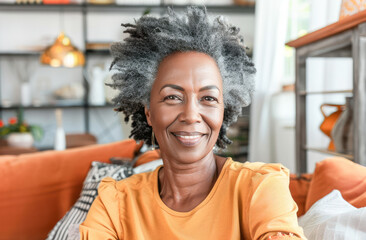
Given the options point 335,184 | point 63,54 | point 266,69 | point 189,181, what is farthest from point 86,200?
point 266,69

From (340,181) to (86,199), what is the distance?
91cm

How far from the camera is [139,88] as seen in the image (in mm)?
1276

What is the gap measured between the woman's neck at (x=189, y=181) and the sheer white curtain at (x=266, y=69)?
3337 millimetres

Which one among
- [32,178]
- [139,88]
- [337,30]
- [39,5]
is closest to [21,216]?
[32,178]

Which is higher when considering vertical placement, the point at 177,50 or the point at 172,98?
the point at 177,50

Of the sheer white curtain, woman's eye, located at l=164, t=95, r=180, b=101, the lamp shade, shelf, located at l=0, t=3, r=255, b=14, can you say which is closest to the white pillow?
woman's eye, located at l=164, t=95, r=180, b=101

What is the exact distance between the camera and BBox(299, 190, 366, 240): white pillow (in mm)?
928

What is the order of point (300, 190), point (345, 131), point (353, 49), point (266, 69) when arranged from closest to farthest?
point (300, 190) < point (353, 49) < point (345, 131) < point (266, 69)

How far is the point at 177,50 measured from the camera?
45.2 inches

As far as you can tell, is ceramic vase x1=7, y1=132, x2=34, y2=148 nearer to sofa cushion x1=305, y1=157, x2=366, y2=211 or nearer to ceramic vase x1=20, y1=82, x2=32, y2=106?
ceramic vase x1=20, y1=82, x2=32, y2=106

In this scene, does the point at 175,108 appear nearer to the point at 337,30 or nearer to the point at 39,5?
the point at 337,30

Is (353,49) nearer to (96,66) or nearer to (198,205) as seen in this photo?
(198,205)

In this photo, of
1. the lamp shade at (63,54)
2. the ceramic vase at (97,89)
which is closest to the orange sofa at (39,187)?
the lamp shade at (63,54)

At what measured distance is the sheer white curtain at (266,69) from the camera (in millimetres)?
4352
